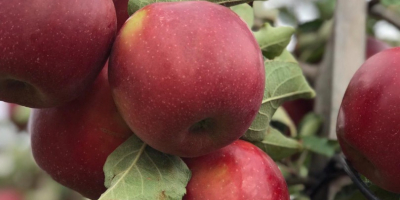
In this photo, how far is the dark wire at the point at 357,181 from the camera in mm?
790

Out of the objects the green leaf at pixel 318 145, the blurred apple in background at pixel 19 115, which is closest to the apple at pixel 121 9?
the green leaf at pixel 318 145

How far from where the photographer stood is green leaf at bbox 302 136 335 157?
1088 mm

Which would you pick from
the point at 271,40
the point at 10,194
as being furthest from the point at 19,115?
the point at 271,40

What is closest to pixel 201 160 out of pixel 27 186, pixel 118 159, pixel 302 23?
pixel 118 159

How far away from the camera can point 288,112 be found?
1.43 meters

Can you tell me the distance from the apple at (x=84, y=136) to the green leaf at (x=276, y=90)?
0.20 metres

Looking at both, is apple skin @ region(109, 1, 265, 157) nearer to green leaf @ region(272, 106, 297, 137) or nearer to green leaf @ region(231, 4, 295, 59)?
green leaf @ region(231, 4, 295, 59)

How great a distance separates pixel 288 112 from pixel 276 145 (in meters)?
0.48

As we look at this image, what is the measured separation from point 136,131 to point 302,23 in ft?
3.15

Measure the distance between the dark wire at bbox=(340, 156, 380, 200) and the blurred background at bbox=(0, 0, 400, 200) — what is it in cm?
8

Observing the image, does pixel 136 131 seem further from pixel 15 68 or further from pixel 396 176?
pixel 396 176

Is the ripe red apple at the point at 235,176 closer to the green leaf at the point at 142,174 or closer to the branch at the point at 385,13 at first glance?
the green leaf at the point at 142,174

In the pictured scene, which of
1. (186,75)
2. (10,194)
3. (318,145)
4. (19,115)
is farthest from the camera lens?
(10,194)

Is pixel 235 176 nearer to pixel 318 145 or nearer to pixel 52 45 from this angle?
pixel 52 45
